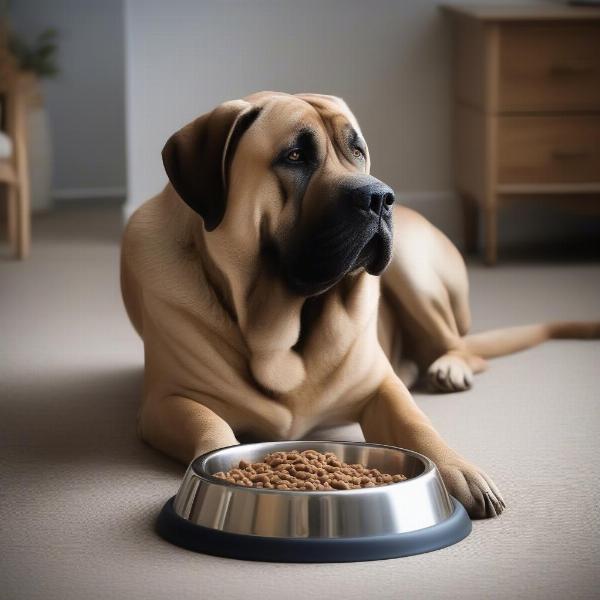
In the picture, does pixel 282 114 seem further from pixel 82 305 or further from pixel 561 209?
pixel 561 209

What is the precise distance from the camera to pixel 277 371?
1869mm

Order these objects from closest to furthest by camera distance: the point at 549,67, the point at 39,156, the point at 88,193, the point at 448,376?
the point at 448,376 < the point at 549,67 < the point at 39,156 < the point at 88,193

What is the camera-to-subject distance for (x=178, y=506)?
1571mm

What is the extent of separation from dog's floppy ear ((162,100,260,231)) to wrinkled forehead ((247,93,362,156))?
0.10 ft

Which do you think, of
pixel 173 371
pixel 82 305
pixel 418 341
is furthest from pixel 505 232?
pixel 173 371

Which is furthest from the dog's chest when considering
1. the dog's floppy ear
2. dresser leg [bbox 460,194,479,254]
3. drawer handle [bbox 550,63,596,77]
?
dresser leg [bbox 460,194,479,254]

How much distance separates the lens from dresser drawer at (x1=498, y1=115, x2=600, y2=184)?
4031 millimetres

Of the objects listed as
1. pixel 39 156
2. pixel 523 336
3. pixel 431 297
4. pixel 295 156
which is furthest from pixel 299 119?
pixel 39 156

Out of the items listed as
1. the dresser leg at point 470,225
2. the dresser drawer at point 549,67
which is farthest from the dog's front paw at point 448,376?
the dresser leg at point 470,225

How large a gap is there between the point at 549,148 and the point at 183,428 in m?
2.52

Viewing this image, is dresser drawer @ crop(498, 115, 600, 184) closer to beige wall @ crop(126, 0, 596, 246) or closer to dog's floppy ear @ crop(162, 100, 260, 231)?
beige wall @ crop(126, 0, 596, 246)

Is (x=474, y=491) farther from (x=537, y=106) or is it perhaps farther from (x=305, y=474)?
(x=537, y=106)

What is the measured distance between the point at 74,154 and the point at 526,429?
13.7 ft

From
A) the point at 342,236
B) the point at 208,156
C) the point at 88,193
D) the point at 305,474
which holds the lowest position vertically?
the point at 88,193
